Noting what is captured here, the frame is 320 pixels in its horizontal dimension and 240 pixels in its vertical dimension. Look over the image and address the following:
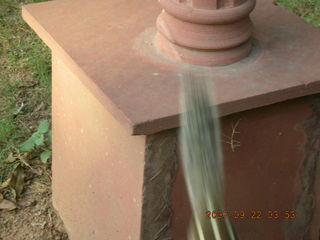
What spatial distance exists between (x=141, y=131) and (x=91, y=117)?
1.66 ft

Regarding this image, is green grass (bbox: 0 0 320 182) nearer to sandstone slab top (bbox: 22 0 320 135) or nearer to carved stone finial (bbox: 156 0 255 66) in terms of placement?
sandstone slab top (bbox: 22 0 320 135)

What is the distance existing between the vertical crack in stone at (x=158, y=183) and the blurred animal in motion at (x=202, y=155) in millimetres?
44

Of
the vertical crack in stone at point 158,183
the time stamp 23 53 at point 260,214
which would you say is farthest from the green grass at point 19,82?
the time stamp 23 53 at point 260,214

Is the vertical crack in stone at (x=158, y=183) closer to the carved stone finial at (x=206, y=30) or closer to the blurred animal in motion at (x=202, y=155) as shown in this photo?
the blurred animal in motion at (x=202, y=155)

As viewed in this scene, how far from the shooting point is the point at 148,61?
8.05 ft

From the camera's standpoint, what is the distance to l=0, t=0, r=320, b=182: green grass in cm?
370

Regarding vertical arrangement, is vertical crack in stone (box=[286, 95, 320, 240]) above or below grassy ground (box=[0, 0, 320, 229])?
above

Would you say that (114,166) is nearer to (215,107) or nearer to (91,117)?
(91,117)

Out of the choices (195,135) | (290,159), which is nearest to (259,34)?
(290,159)

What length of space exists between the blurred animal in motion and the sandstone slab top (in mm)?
38

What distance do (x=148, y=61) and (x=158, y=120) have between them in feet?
1.29

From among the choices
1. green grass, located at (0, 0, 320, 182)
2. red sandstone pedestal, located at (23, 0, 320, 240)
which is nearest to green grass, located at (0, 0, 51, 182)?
green grass, located at (0, 0, 320, 182)

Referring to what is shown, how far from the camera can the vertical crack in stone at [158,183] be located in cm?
226

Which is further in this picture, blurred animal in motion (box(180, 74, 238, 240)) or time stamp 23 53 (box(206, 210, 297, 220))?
time stamp 23 53 (box(206, 210, 297, 220))
